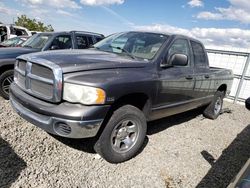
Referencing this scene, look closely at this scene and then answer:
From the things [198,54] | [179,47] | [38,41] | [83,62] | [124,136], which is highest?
[179,47]

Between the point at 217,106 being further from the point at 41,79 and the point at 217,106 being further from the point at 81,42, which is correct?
the point at 41,79

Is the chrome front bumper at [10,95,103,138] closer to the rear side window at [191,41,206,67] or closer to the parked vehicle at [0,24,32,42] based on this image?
the rear side window at [191,41,206,67]

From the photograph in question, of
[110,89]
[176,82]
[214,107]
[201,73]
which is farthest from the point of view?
[214,107]

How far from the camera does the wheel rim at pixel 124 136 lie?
129 inches

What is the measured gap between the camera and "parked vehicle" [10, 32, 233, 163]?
9.05 feet

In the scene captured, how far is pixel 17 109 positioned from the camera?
3256 mm

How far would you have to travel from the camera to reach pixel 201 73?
16.2 ft

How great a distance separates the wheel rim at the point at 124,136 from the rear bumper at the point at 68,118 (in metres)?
0.45

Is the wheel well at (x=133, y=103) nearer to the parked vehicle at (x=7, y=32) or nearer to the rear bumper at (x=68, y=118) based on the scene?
the rear bumper at (x=68, y=118)

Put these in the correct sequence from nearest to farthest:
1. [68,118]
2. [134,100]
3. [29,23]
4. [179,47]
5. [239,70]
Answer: [68,118]
[134,100]
[179,47]
[239,70]
[29,23]

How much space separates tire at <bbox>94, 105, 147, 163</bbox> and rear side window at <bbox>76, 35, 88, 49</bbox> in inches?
170

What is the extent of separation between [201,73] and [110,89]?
2794 millimetres

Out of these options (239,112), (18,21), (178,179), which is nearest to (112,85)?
(178,179)

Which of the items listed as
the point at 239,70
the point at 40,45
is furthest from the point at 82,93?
the point at 239,70
